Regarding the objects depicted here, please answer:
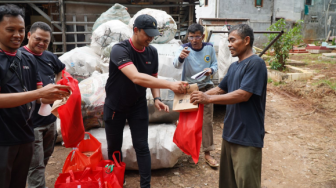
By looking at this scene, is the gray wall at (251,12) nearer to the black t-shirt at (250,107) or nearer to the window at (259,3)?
the window at (259,3)

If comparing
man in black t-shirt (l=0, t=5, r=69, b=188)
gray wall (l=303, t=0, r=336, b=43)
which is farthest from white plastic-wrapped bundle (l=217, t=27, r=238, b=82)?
gray wall (l=303, t=0, r=336, b=43)

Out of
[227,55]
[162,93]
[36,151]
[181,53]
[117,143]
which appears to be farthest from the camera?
[227,55]

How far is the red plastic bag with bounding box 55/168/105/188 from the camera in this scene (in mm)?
2088

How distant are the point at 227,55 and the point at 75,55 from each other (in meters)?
2.52

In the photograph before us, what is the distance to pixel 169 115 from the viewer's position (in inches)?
130

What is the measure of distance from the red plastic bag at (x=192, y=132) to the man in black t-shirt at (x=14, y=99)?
1.06 meters

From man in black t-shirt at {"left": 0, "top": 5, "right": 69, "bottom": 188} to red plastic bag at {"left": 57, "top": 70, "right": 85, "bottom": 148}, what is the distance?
14.7 inches

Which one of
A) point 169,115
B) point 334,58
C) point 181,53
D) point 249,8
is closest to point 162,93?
point 169,115

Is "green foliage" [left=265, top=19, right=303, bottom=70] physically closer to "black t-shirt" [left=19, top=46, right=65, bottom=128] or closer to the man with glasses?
the man with glasses

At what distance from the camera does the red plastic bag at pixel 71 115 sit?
2068mm

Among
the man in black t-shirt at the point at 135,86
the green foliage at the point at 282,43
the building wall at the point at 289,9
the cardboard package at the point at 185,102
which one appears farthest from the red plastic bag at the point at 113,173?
the building wall at the point at 289,9

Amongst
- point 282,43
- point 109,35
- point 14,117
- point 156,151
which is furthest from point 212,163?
point 282,43

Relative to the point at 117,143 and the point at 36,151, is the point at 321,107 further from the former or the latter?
the point at 36,151

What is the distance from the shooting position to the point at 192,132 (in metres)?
2.14
